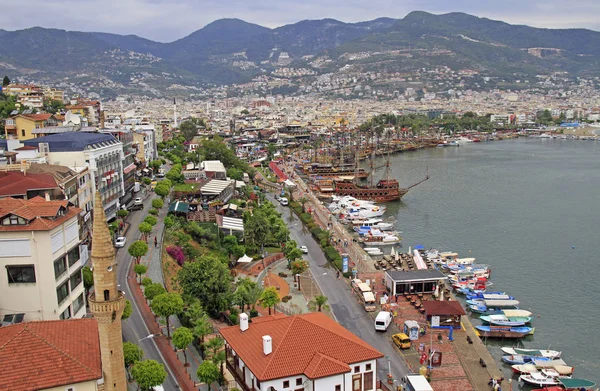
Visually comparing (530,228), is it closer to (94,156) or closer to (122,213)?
(122,213)

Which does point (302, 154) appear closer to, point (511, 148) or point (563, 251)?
point (511, 148)

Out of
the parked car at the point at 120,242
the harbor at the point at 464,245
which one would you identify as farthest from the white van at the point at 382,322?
the parked car at the point at 120,242

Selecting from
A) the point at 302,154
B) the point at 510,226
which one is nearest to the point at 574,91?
the point at 302,154

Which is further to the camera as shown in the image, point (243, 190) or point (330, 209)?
point (330, 209)

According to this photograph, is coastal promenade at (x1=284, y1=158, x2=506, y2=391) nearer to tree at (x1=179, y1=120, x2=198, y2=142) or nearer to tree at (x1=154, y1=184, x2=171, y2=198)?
tree at (x1=154, y1=184, x2=171, y2=198)

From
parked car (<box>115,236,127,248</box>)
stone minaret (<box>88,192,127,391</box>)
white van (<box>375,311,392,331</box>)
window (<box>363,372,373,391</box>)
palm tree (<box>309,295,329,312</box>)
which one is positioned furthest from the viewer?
parked car (<box>115,236,127,248</box>)

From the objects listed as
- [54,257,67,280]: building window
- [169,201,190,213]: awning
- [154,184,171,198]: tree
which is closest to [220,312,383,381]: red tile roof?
[54,257,67,280]: building window
